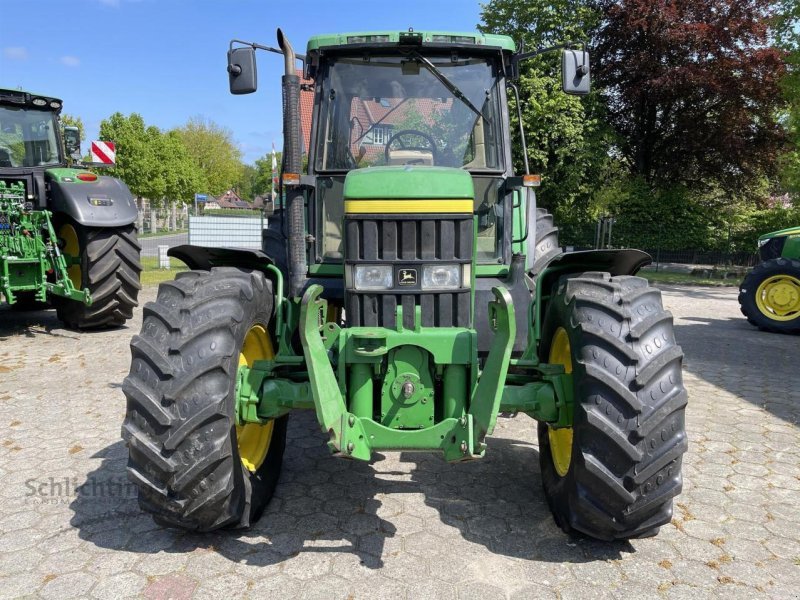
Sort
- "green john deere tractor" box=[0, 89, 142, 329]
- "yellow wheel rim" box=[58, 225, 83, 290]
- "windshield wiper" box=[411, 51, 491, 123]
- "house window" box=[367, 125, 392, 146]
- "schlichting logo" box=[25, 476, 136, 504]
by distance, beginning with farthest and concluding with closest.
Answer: "yellow wheel rim" box=[58, 225, 83, 290] < "green john deere tractor" box=[0, 89, 142, 329] < "house window" box=[367, 125, 392, 146] < "windshield wiper" box=[411, 51, 491, 123] < "schlichting logo" box=[25, 476, 136, 504]

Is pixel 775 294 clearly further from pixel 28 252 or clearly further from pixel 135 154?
pixel 135 154

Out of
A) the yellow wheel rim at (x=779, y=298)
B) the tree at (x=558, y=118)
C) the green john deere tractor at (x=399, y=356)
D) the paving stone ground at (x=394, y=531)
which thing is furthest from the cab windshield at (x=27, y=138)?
the tree at (x=558, y=118)

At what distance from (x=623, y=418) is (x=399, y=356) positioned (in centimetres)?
103

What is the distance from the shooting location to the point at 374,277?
3107mm

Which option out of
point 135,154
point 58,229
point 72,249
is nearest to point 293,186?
point 72,249

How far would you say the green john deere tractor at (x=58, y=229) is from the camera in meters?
7.45

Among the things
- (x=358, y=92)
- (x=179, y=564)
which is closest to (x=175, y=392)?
(x=179, y=564)

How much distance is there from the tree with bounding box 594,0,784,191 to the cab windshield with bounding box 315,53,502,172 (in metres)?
18.2

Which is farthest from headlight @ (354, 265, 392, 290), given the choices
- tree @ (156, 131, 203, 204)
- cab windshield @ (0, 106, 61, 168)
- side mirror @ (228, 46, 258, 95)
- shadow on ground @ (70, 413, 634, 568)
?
tree @ (156, 131, 203, 204)

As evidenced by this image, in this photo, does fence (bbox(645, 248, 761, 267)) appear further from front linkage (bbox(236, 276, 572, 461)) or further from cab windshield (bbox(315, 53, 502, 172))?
front linkage (bbox(236, 276, 572, 461))

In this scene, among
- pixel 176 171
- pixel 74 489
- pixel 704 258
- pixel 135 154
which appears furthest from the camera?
pixel 176 171

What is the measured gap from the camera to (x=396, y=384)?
2.92 meters

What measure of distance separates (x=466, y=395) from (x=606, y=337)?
0.70 m

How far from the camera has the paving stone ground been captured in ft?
8.95
